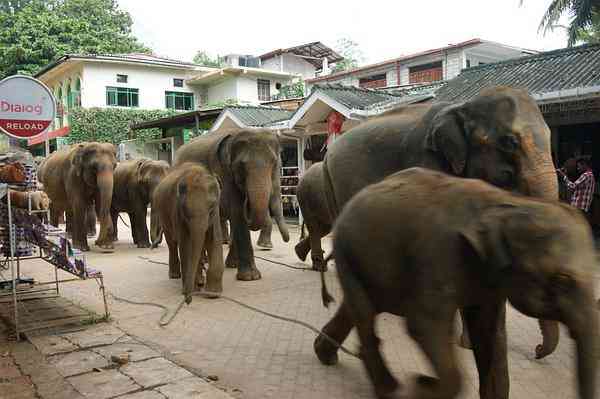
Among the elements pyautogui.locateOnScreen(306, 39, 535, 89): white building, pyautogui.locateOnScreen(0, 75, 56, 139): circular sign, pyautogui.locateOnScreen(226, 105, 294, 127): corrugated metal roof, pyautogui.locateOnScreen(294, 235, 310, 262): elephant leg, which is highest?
pyautogui.locateOnScreen(306, 39, 535, 89): white building

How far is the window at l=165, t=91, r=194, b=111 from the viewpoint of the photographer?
30.6 meters

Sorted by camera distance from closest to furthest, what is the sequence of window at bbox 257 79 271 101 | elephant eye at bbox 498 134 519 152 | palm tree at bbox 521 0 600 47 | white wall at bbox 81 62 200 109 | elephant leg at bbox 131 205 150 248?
1. elephant eye at bbox 498 134 519 152
2. elephant leg at bbox 131 205 150 248
3. palm tree at bbox 521 0 600 47
4. white wall at bbox 81 62 200 109
5. window at bbox 257 79 271 101

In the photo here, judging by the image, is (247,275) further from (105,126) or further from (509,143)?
(105,126)

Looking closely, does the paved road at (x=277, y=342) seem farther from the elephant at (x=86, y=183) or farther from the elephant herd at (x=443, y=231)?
the elephant at (x=86, y=183)

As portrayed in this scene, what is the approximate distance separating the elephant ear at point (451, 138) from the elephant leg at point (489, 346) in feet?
3.76

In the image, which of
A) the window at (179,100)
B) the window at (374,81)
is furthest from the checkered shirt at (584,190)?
the window at (179,100)

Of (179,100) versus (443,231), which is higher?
(179,100)

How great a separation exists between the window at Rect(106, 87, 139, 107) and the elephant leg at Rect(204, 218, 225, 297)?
2400 cm

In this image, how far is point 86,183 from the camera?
1091cm

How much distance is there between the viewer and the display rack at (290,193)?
16.0 metres

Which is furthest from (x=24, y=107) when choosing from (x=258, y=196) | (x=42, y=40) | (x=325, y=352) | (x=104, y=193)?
(x=42, y=40)

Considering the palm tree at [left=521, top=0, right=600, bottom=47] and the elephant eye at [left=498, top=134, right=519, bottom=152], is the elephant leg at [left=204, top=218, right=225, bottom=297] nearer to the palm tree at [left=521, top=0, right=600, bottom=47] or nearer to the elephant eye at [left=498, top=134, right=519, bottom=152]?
the elephant eye at [left=498, top=134, right=519, bottom=152]

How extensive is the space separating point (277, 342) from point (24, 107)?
11.5ft

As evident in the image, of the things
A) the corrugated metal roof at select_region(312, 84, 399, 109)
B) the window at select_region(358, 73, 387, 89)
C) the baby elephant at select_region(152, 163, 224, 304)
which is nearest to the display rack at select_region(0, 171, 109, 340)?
the baby elephant at select_region(152, 163, 224, 304)
